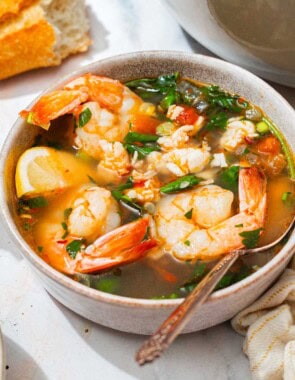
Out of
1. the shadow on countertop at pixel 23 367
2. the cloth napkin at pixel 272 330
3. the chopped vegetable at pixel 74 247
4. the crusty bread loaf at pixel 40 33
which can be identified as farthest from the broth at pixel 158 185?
the crusty bread loaf at pixel 40 33

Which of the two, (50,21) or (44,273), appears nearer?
(44,273)

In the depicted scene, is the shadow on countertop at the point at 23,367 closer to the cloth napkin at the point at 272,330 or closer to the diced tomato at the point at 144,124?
the cloth napkin at the point at 272,330

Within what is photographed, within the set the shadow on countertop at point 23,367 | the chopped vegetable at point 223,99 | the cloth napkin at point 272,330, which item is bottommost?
the shadow on countertop at point 23,367

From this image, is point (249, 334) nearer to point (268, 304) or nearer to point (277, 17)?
point (268, 304)

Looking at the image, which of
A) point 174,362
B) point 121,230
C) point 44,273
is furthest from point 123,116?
point 174,362

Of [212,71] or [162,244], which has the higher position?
[212,71]

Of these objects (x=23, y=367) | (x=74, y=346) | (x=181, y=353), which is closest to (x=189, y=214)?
(x=181, y=353)

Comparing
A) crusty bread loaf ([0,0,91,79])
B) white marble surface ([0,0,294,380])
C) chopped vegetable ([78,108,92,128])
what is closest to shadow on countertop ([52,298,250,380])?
white marble surface ([0,0,294,380])
